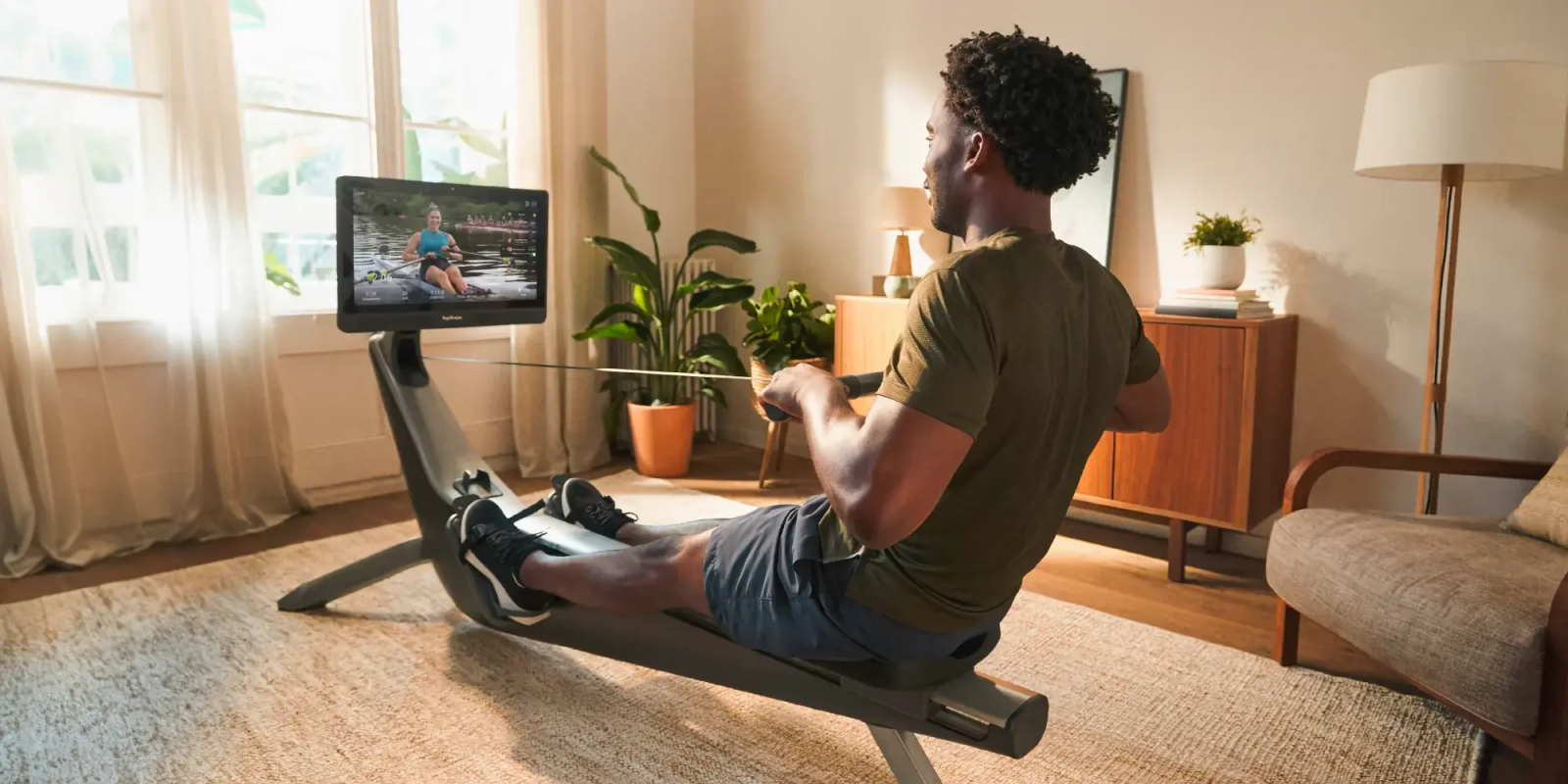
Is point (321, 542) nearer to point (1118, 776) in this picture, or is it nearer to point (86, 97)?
point (86, 97)

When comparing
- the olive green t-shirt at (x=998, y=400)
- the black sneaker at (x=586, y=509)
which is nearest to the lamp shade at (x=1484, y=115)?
the olive green t-shirt at (x=998, y=400)

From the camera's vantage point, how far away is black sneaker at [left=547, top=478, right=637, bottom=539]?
6.66 ft

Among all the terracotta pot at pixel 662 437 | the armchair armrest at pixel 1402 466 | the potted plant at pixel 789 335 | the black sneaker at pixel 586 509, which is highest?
the potted plant at pixel 789 335

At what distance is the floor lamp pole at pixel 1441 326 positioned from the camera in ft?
7.74

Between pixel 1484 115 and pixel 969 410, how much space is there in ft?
6.04

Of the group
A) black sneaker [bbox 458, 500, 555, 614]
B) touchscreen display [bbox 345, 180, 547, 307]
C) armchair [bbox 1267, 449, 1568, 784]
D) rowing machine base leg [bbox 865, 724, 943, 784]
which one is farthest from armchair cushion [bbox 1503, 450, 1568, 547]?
touchscreen display [bbox 345, 180, 547, 307]

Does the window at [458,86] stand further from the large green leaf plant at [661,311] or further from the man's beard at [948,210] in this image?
the man's beard at [948,210]

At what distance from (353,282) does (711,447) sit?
2.46m

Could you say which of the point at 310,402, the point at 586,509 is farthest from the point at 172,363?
the point at 586,509

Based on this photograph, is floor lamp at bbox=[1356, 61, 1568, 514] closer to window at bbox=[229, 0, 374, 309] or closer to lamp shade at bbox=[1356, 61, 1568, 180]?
lamp shade at bbox=[1356, 61, 1568, 180]

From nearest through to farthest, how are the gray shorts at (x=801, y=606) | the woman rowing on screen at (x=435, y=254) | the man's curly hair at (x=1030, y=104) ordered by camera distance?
the man's curly hair at (x=1030, y=104) < the gray shorts at (x=801, y=606) < the woman rowing on screen at (x=435, y=254)

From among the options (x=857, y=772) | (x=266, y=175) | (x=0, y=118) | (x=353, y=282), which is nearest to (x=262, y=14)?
(x=266, y=175)

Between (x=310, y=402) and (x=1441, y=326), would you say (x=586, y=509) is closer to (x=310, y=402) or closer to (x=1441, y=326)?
(x=310, y=402)

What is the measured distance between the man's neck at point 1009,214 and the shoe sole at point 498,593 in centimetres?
110
